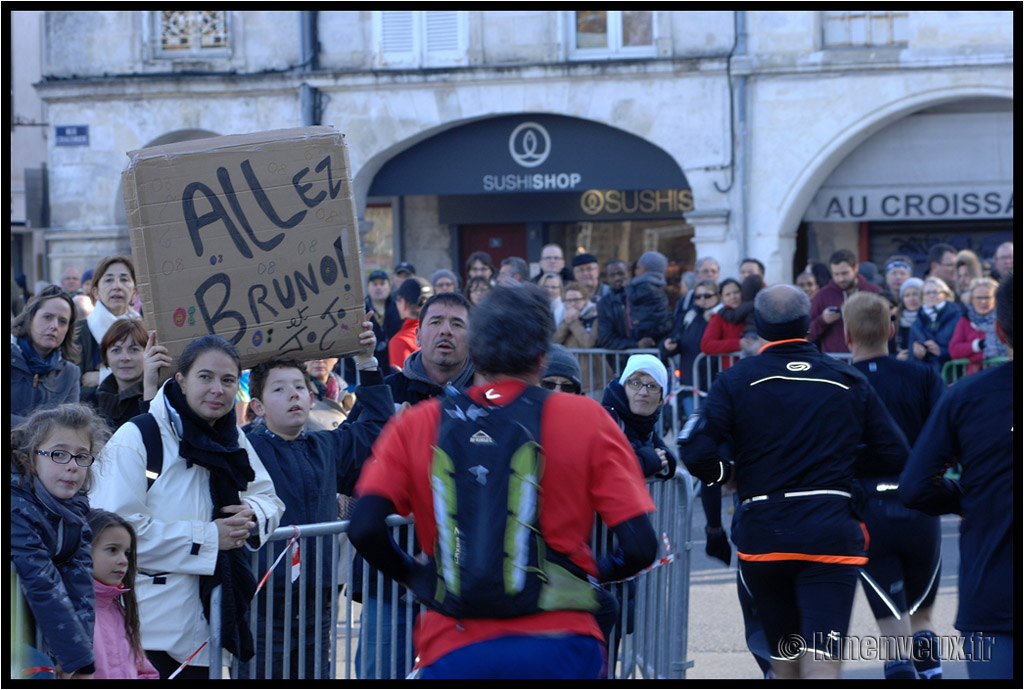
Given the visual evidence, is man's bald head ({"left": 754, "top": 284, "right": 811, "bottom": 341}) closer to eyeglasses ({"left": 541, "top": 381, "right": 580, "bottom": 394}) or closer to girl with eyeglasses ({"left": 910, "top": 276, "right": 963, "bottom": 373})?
eyeglasses ({"left": 541, "top": 381, "right": 580, "bottom": 394})

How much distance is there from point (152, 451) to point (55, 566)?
588 millimetres

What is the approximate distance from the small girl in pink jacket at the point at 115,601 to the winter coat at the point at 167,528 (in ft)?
0.29

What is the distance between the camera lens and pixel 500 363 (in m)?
3.25

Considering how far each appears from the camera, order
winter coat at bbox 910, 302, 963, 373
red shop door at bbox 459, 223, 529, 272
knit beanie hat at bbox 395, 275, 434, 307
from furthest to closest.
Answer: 1. red shop door at bbox 459, 223, 529, 272
2. winter coat at bbox 910, 302, 963, 373
3. knit beanie hat at bbox 395, 275, 434, 307

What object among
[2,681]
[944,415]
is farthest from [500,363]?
[2,681]

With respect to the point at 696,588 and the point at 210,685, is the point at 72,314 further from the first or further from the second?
the point at 696,588

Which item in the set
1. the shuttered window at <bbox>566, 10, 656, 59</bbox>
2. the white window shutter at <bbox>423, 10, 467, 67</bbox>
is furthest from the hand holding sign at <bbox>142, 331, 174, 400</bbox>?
the white window shutter at <bbox>423, 10, 467, 67</bbox>

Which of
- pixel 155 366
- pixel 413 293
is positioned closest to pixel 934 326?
pixel 413 293

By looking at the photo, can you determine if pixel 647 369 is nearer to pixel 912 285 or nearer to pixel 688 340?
pixel 688 340

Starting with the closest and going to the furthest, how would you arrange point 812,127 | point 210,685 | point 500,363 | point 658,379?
point 500,363 < point 210,685 < point 658,379 < point 812,127

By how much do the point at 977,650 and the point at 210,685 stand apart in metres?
2.38

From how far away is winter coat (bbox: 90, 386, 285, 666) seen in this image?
4250 mm

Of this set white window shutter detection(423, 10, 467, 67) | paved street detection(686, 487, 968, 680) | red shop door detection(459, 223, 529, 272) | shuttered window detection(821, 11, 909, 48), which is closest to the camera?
paved street detection(686, 487, 968, 680)

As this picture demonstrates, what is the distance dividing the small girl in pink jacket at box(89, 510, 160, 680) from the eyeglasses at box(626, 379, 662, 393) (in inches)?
91.4
